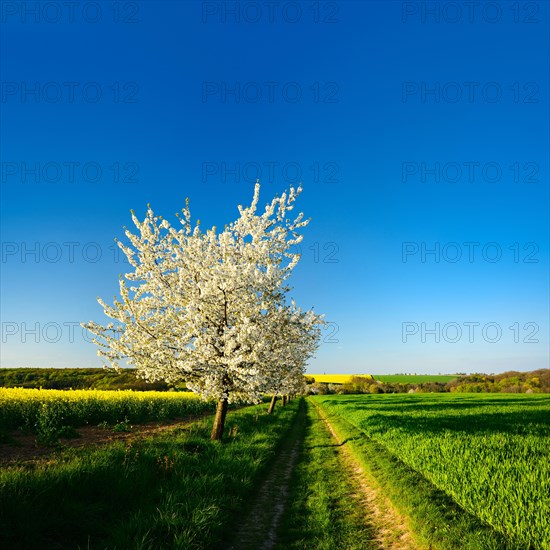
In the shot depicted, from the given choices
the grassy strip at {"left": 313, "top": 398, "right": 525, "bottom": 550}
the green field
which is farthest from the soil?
the grassy strip at {"left": 313, "top": 398, "right": 525, "bottom": 550}

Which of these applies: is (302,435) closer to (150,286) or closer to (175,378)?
(175,378)

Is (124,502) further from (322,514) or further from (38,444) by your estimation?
(38,444)

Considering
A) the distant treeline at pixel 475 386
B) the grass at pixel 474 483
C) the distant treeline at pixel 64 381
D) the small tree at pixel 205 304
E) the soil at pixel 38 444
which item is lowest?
the distant treeline at pixel 475 386

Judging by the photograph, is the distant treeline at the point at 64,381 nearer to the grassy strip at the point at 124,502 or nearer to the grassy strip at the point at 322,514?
the grassy strip at the point at 322,514

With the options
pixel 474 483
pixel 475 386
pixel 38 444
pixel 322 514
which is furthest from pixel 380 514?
pixel 475 386

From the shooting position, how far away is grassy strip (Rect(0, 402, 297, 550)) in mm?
7098

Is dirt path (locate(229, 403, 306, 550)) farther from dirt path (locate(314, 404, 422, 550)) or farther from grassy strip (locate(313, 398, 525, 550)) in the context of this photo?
grassy strip (locate(313, 398, 525, 550))

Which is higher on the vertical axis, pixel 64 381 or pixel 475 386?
pixel 64 381

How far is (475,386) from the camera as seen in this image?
4449 inches

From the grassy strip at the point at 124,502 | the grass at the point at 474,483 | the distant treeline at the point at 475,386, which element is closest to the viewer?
the grassy strip at the point at 124,502

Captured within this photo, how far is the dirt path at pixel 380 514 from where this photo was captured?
8430 millimetres

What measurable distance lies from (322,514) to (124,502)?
4.86 meters

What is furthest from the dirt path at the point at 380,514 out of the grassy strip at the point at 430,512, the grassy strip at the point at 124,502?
the grassy strip at the point at 124,502

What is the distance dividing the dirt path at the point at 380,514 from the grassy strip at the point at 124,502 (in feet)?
11.0
